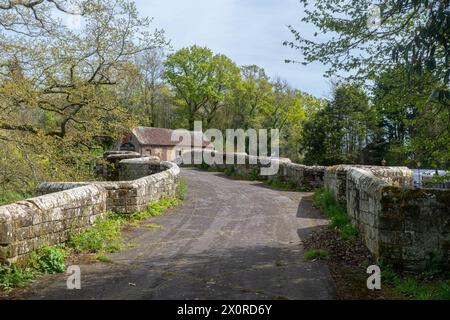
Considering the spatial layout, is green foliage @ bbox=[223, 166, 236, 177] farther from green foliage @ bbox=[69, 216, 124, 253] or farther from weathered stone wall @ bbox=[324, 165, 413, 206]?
green foliage @ bbox=[69, 216, 124, 253]

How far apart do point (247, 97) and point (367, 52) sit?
1883 inches

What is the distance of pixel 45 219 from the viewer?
7.43 meters

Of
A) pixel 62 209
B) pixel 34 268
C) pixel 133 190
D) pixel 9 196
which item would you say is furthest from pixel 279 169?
pixel 34 268

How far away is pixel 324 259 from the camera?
309 inches

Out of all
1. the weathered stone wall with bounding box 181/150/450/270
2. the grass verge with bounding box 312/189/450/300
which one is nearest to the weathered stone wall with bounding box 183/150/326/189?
the grass verge with bounding box 312/189/450/300

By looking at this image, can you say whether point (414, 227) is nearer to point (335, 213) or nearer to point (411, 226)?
point (411, 226)

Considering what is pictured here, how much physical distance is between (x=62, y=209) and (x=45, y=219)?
25.0 inches

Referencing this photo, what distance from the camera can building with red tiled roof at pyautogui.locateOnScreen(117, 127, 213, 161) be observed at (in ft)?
176

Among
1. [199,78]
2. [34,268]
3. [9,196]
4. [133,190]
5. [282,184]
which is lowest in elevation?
[34,268]

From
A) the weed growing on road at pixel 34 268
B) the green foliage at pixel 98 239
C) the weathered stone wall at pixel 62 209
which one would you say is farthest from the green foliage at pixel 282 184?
the weed growing on road at pixel 34 268

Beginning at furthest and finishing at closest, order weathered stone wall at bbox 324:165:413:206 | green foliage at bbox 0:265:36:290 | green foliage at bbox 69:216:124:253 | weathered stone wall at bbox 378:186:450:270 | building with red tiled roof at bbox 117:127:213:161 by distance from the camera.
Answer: building with red tiled roof at bbox 117:127:213:161
weathered stone wall at bbox 324:165:413:206
green foliage at bbox 69:216:124:253
weathered stone wall at bbox 378:186:450:270
green foliage at bbox 0:265:36:290

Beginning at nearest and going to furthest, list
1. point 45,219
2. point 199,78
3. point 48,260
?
1. point 48,260
2. point 45,219
3. point 199,78

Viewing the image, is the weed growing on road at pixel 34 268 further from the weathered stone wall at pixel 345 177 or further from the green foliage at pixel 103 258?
the weathered stone wall at pixel 345 177
